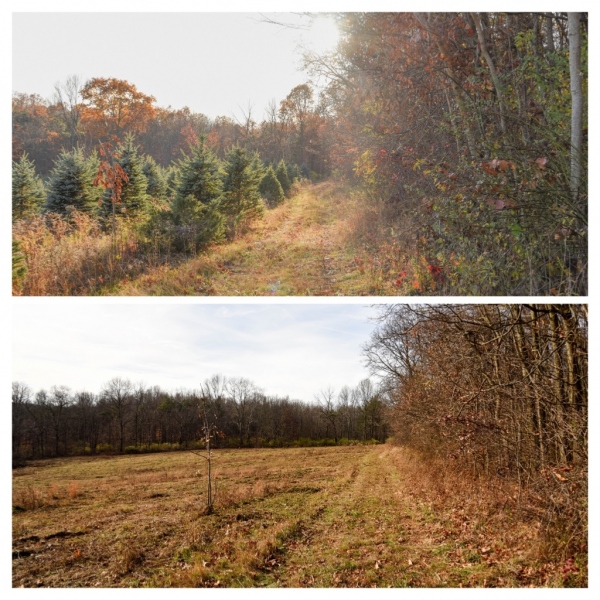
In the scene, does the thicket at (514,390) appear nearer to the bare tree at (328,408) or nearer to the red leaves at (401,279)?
the red leaves at (401,279)

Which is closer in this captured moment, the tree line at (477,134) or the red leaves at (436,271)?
the tree line at (477,134)

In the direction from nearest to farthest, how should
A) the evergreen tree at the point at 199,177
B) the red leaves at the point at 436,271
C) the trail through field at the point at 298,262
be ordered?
the red leaves at the point at 436,271
the trail through field at the point at 298,262
the evergreen tree at the point at 199,177

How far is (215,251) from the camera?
183 inches

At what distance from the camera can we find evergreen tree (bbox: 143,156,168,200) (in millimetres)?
4727

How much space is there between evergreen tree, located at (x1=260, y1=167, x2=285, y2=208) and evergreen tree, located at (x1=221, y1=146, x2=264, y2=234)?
0.10m

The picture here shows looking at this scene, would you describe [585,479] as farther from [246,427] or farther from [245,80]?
[245,80]

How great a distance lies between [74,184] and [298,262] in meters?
2.55

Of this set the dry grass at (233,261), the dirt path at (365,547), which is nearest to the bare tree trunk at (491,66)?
the dry grass at (233,261)

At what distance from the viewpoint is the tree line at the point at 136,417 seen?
3.82 m

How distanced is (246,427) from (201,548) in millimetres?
1068

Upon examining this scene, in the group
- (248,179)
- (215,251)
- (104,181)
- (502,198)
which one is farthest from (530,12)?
(104,181)

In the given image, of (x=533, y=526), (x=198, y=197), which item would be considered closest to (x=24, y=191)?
(x=198, y=197)

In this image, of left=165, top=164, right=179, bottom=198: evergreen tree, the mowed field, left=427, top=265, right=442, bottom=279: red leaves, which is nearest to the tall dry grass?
left=165, top=164, right=179, bottom=198: evergreen tree

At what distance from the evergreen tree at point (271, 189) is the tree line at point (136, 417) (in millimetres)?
2374
